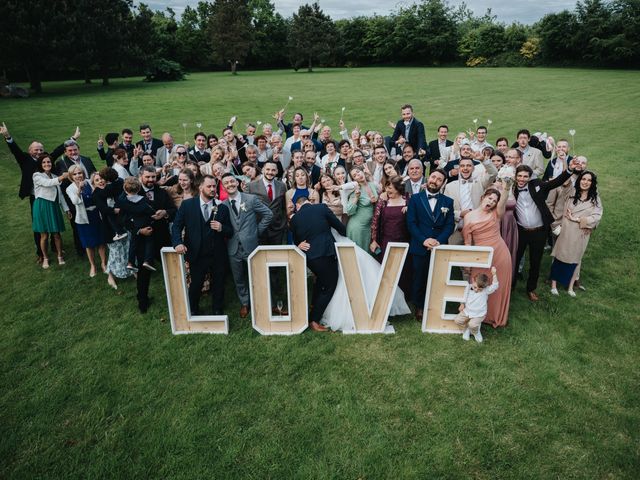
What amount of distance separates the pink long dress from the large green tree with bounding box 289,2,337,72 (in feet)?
233

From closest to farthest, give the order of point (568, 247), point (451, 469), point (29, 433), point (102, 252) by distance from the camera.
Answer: point (451, 469) < point (29, 433) < point (568, 247) < point (102, 252)

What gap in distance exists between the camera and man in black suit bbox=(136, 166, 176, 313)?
741 centimetres

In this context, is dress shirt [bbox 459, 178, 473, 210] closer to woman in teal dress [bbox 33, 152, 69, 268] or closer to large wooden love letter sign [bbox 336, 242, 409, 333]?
large wooden love letter sign [bbox 336, 242, 409, 333]

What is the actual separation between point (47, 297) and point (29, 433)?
378 cm

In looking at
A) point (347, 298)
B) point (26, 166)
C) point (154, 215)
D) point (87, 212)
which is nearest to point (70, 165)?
point (26, 166)

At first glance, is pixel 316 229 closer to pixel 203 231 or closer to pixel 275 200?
Result: pixel 275 200

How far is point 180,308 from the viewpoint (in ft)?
22.3

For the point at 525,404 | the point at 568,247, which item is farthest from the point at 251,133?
the point at 525,404

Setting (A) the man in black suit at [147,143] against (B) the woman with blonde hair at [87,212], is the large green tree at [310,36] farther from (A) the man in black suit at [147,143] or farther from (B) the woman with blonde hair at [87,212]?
(B) the woman with blonde hair at [87,212]

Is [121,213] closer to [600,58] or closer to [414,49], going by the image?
[600,58]

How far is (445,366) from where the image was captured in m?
6.10

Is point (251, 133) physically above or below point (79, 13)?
below

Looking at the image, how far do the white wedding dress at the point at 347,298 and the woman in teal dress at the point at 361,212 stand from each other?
15.8 inches

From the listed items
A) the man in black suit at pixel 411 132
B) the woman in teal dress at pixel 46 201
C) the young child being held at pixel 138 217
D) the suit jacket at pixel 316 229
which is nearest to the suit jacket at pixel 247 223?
the suit jacket at pixel 316 229
